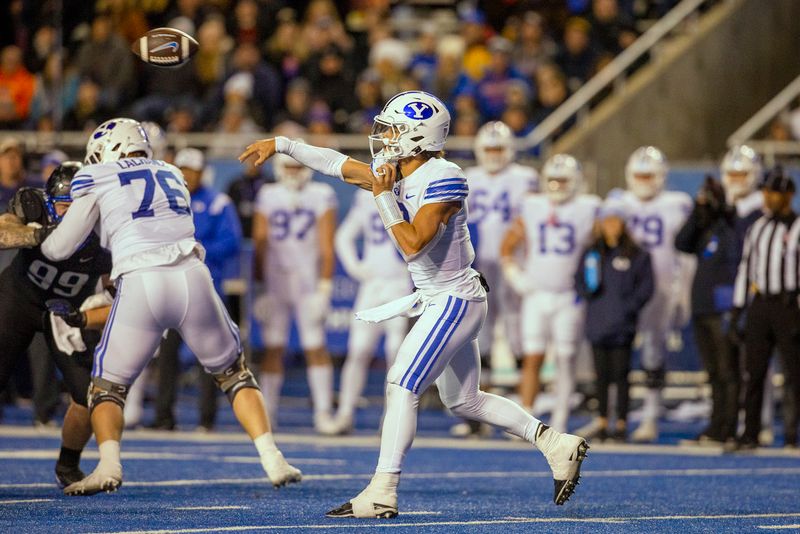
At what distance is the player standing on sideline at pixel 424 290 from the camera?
635cm

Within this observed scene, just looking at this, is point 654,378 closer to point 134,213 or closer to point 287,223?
point 287,223

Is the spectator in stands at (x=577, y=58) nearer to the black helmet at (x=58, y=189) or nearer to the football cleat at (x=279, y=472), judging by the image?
the black helmet at (x=58, y=189)

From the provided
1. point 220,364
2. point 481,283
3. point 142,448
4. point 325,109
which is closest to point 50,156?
point 142,448

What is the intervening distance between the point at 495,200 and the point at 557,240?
2.45 feet

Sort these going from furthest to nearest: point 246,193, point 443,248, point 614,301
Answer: point 246,193
point 614,301
point 443,248

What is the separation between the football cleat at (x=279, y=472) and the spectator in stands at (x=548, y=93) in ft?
27.6

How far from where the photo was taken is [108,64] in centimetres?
1531

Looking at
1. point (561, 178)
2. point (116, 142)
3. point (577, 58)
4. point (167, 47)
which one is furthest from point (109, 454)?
point (577, 58)

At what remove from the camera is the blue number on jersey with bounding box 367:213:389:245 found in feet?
37.1

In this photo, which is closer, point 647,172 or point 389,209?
point 389,209

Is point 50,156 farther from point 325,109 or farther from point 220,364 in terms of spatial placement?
point 220,364

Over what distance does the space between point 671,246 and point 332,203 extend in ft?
8.31

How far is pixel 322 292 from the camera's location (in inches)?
443

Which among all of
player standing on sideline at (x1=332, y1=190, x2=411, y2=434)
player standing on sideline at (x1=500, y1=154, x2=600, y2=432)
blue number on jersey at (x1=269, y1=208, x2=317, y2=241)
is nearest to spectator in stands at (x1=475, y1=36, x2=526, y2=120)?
player standing on sideline at (x1=500, y1=154, x2=600, y2=432)
